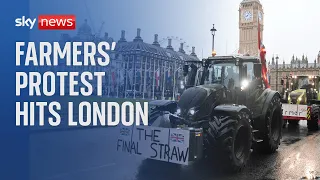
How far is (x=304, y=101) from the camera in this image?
18.3 meters

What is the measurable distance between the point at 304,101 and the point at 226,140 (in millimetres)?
12717

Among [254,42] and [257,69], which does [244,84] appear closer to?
[257,69]

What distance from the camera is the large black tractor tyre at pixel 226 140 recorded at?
743 centimetres

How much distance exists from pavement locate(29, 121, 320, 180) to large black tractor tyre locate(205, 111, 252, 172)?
0.28 metres

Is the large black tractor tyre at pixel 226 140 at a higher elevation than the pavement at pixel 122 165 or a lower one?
higher

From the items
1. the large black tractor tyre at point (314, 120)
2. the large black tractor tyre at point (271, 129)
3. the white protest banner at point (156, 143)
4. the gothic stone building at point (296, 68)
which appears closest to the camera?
the white protest banner at point (156, 143)

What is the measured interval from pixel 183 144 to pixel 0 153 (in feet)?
18.3

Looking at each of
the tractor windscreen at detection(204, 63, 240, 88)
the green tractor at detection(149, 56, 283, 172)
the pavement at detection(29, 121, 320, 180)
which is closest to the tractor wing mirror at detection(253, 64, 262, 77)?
the green tractor at detection(149, 56, 283, 172)

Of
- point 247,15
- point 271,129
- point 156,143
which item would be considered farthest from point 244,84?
point 247,15

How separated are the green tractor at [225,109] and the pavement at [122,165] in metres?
0.51

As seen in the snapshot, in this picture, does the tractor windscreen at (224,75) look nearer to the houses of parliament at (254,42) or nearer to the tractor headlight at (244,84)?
the tractor headlight at (244,84)

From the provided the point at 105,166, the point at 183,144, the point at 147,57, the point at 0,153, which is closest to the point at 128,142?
the point at 105,166

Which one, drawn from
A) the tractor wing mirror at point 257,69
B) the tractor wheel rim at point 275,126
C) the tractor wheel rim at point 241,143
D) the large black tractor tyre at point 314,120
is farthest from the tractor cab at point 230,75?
the large black tractor tyre at point 314,120

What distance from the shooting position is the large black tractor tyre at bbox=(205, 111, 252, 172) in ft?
24.4
